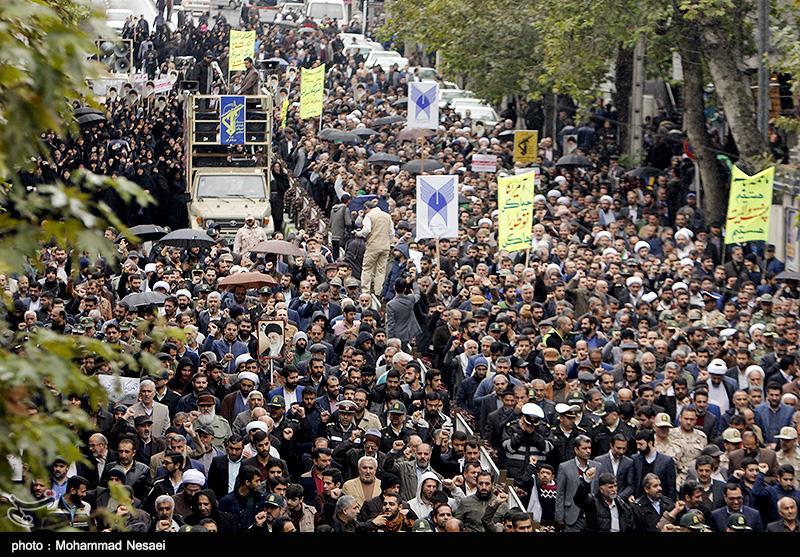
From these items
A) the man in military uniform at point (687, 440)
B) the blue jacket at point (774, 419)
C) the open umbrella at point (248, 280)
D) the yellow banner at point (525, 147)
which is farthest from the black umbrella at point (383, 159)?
the man in military uniform at point (687, 440)

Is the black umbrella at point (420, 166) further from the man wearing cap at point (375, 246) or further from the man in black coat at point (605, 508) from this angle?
the man in black coat at point (605, 508)

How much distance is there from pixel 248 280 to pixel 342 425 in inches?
213

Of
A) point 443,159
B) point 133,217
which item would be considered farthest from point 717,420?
point 443,159

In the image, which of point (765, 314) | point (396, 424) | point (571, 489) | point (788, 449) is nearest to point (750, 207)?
point (765, 314)

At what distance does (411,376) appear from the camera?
1565 cm

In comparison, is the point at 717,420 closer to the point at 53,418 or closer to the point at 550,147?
the point at 53,418

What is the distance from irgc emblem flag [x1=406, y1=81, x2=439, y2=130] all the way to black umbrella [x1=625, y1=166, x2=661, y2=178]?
5.09 metres

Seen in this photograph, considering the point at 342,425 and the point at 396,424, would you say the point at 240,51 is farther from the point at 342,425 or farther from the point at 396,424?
the point at 342,425

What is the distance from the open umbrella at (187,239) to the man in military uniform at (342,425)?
29.9 feet

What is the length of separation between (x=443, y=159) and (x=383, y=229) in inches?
377

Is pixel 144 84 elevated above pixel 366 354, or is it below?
above

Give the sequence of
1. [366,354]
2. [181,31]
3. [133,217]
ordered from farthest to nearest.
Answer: [181,31]
[133,217]
[366,354]

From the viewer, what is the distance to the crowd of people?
12.7 metres

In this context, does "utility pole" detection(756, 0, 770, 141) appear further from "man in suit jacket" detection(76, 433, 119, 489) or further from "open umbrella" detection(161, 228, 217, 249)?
"man in suit jacket" detection(76, 433, 119, 489)
